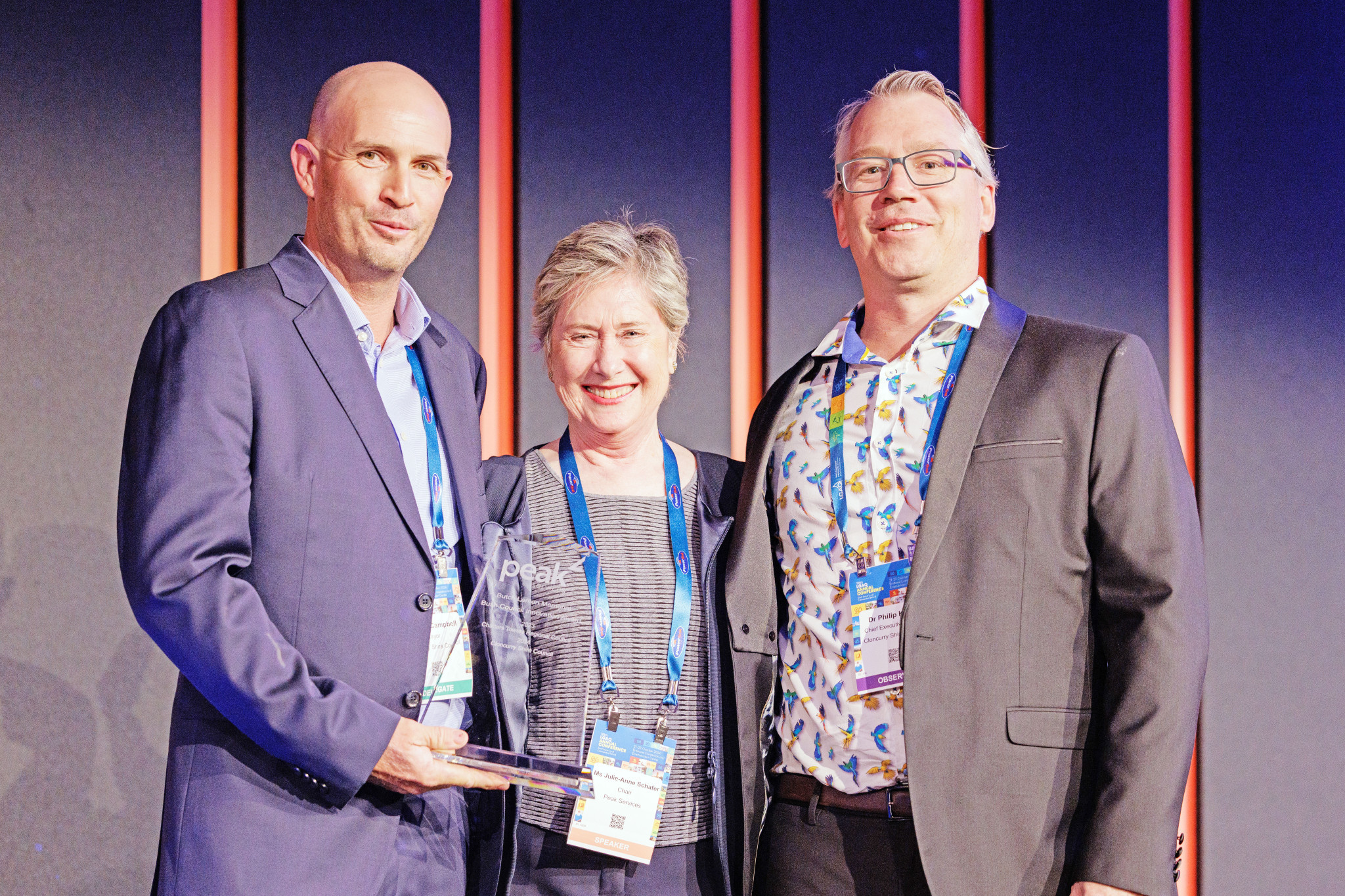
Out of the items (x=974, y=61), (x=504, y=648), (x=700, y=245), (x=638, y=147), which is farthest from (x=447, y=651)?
(x=974, y=61)

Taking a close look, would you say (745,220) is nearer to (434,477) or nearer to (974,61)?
(974,61)

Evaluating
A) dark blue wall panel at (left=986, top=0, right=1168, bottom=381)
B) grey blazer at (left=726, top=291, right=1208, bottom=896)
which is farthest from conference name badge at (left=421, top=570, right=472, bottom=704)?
dark blue wall panel at (left=986, top=0, right=1168, bottom=381)

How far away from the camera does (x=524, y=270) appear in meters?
3.08

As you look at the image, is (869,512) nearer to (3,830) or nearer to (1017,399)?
(1017,399)

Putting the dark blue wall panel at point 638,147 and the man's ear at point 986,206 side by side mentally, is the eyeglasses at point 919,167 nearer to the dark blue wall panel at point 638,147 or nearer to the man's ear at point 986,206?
the man's ear at point 986,206

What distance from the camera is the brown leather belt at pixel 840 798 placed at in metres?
1.74

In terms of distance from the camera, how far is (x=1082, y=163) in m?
3.41

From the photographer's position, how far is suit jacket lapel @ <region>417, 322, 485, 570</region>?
182cm

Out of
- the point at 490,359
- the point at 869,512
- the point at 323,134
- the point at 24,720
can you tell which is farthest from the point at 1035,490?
the point at 24,720

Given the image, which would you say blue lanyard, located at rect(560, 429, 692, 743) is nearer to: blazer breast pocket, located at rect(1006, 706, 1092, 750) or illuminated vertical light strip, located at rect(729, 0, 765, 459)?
blazer breast pocket, located at rect(1006, 706, 1092, 750)

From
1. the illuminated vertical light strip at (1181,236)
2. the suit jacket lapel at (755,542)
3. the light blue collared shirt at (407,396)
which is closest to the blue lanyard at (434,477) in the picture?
the light blue collared shirt at (407,396)

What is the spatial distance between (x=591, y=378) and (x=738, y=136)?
150 cm

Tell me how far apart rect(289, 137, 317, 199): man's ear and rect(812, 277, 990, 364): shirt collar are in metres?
0.97

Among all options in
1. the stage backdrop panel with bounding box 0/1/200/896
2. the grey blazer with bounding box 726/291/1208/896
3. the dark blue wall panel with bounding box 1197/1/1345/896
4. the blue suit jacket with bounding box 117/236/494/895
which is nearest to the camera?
the blue suit jacket with bounding box 117/236/494/895
